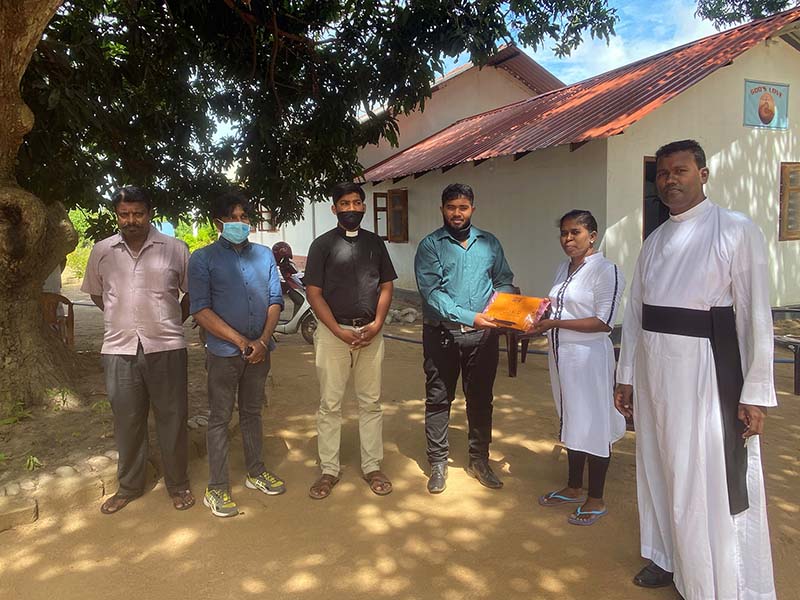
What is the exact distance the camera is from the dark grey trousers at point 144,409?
11.3 ft

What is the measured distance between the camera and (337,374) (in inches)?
147

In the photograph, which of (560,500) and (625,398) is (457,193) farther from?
(560,500)

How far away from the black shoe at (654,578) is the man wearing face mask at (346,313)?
1525 millimetres

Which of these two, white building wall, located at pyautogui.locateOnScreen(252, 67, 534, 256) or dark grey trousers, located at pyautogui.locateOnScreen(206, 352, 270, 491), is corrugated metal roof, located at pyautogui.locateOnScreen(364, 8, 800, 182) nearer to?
white building wall, located at pyautogui.locateOnScreen(252, 67, 534, 256)

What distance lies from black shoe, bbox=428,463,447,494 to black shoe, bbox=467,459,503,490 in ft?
0.68

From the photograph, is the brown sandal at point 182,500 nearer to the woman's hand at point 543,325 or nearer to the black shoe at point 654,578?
the woman's hand at point 543,325

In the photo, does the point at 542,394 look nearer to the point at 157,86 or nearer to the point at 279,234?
the point at 157,86

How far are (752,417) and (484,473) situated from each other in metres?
1.81

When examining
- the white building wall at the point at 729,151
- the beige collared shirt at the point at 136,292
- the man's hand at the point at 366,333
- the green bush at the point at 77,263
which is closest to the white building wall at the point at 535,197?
the white building wall at the point at 729,151

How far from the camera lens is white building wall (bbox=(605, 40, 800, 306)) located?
7.98 metres

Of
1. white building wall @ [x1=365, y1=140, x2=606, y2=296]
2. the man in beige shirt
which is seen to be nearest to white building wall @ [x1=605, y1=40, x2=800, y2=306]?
white building wall @ [x1=365, y1=140, x2=606, y2=296]

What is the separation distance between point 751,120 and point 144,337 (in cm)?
886

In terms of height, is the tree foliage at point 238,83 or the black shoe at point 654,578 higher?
the tree foliage at point 238,83

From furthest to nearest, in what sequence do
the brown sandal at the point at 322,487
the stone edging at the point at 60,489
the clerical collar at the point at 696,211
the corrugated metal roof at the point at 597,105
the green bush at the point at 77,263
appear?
the green bush at the point at 77,263 → the corrugated metal roof at the point at 597,105 → the brown sandal at the point at 322,487 → the stone edging at the point at 60,489 → the clerical collar at the point at 696,211
